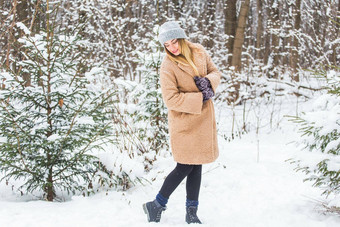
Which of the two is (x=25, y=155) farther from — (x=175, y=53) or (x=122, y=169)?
(x=175, y=53)

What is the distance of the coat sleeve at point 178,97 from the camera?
101 inches

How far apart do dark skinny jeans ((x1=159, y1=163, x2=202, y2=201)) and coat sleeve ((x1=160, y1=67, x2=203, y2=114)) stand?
518mm

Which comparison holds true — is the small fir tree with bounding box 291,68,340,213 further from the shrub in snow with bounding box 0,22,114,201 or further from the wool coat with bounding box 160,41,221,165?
the shrub in snow with bounding box 0,22,114,201

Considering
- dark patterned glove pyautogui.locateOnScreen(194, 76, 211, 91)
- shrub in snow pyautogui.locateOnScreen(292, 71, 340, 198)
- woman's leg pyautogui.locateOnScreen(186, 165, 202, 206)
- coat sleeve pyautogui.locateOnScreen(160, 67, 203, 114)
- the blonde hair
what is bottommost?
woman's leg pyautogui.locateOnScreen(186, 165, 202, 206)

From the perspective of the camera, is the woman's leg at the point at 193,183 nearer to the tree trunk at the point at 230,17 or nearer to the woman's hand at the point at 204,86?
the woman's hand at the point at 204,86

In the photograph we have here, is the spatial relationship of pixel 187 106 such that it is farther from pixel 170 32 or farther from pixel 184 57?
pixel 170 32

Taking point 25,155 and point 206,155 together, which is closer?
point 206,155

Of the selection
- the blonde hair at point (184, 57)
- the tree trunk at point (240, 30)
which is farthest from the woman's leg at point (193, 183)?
the tree trunk at point (240, 30)

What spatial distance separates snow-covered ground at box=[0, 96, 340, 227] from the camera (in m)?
2.75

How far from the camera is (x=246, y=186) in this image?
12.1 ft

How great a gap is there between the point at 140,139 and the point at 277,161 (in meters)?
2.02

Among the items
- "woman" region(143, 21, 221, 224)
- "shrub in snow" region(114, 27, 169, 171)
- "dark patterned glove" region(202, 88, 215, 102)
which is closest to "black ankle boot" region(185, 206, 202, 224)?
"woman" region(143, 21, 221, 224)

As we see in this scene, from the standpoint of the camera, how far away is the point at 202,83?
262cm

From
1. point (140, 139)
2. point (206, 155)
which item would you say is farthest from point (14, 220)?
point (140, 139)
